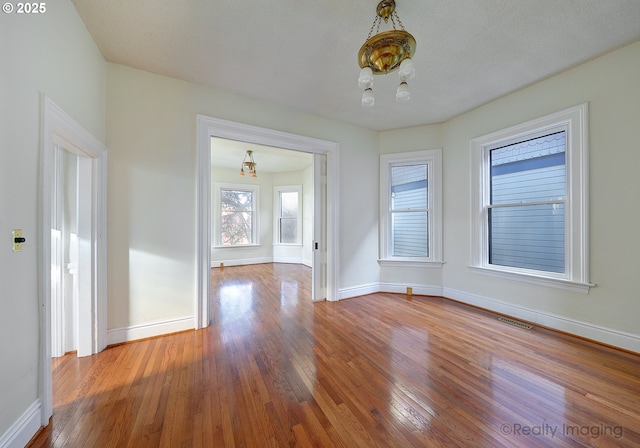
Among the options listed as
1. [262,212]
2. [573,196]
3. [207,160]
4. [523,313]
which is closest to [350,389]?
[523,313]

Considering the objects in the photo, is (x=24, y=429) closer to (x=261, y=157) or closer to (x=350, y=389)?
(x=350, y=389)

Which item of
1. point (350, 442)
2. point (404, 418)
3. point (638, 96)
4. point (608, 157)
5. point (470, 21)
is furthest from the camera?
point (608, 157)

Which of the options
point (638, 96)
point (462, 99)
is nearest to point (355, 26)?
point (462, 99)

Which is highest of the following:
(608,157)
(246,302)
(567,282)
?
(608,157)

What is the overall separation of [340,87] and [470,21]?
4.43 ft

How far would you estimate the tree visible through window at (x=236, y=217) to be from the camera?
687 cm

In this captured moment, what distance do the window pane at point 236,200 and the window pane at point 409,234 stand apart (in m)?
4.67

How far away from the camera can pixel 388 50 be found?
5.71 ft

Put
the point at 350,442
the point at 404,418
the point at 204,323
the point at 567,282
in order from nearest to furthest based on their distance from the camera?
the point at 350,442 → the point at 404,418 → the point at 567,282 → the point at 204,323

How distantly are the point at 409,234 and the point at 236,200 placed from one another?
5108 mm

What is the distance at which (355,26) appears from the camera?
195cm

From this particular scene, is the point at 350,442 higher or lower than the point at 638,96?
lower

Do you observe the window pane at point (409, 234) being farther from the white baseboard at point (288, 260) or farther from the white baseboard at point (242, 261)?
the white baseboard at point (242, 261)

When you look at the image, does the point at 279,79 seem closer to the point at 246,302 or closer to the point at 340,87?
the point at 340,87
